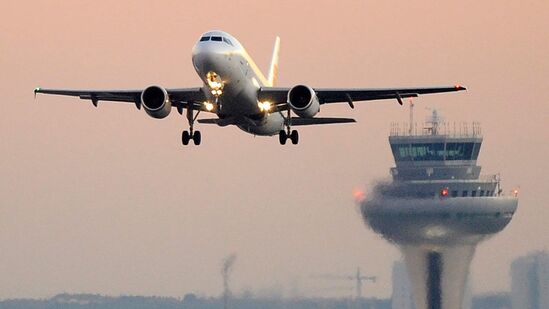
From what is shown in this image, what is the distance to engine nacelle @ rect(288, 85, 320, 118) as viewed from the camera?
284 ft

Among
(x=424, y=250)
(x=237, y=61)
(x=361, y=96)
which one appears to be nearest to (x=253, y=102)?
(x=237, y=61)

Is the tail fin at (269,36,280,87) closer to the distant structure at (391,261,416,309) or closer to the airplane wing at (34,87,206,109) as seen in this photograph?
the airplane wing at (34,87,206,109)

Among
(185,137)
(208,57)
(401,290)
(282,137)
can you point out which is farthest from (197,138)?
(401,290)

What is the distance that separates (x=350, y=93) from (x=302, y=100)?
566cm

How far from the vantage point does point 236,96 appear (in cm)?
8469

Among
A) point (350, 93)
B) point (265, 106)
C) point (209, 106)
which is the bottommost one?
point (209, 106)

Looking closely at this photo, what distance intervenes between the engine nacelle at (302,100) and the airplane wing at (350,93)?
2.25ft

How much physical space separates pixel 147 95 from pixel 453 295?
91908 mm

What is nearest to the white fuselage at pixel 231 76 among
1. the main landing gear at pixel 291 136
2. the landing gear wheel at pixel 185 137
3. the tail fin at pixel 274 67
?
the landing gear wheel at pixel 185 137

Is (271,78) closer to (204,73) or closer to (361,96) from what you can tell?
(361,96)

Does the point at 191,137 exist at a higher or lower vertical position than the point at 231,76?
lower

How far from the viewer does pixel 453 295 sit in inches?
6821

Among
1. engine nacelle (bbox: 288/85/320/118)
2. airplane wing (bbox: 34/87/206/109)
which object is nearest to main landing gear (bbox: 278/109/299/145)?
engine nacelle (bbox: 288/85/320/118)

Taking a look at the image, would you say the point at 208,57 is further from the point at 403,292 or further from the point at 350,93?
the point at 403,292
